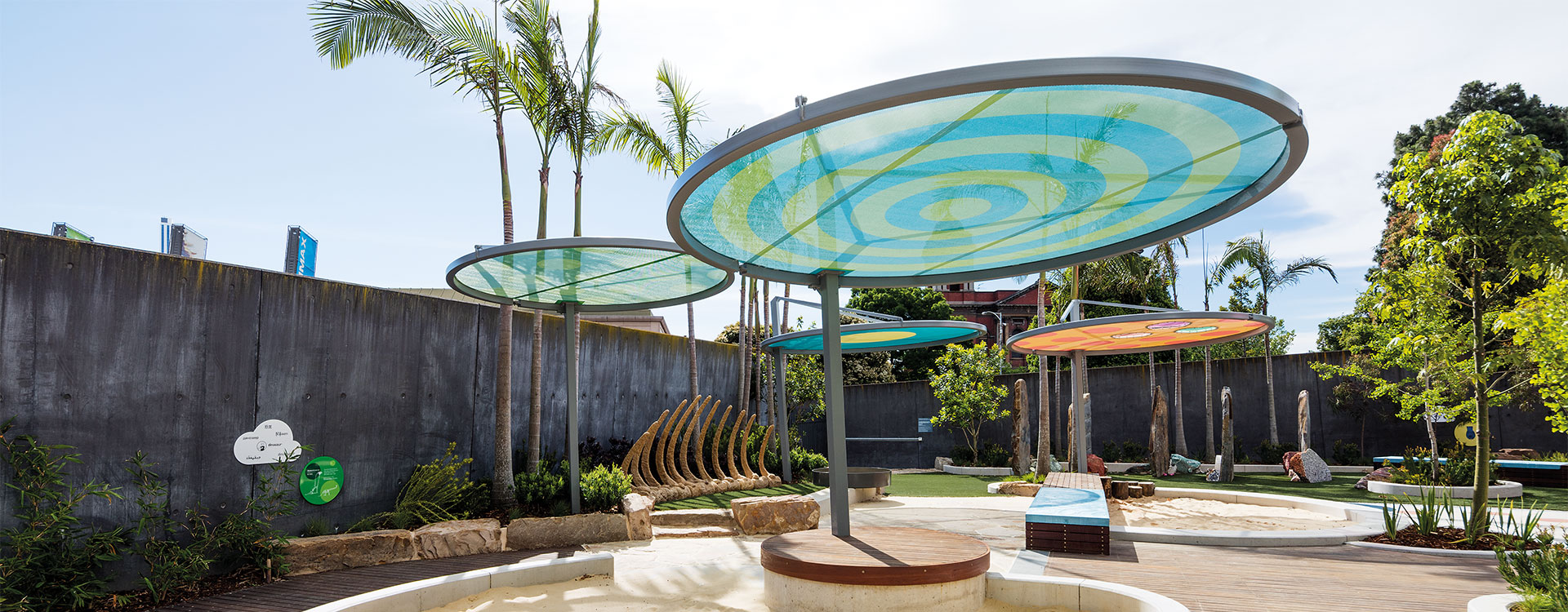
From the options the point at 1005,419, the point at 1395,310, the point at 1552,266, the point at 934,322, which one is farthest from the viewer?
the point at 1005,419

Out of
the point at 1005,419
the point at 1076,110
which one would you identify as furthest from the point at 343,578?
the point at 1005,419

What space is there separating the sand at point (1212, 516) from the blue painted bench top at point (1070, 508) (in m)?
0.83

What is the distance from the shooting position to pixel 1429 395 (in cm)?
1202

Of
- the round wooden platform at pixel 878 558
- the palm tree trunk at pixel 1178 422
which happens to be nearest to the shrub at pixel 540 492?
the round wooden platform at pixel 878 558

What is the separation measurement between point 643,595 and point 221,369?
16.0 ft

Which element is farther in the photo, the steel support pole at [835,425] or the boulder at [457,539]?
the boulder at [457,539]

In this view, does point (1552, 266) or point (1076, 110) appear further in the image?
point (1552, 266)

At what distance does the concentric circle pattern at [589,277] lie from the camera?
313 inches

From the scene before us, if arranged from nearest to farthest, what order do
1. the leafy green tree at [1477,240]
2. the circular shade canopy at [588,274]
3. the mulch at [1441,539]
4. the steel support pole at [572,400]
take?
the leafy green tree at [1477,240], the mulch at [1441,539], the circular shade canopy at [588,274], the steel support pole at [572,400]

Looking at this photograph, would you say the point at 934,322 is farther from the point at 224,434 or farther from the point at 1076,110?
the point at 224,434

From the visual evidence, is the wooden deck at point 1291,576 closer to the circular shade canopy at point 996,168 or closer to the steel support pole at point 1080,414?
the circular shade canopy at point 996,168

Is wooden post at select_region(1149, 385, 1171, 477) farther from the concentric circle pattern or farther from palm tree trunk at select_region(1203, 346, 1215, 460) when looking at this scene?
the concentric circle pattern

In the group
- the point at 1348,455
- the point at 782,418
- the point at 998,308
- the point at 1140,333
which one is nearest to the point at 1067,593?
the point at 1140,333

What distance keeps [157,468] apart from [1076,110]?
839cm
